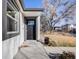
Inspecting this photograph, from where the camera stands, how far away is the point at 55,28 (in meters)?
27.2

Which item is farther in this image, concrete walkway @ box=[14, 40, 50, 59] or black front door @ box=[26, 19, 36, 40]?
black front door @ box=[26, 19, 36, 40]

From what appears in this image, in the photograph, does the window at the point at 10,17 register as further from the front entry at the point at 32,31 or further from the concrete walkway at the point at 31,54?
the front entry at the point at 32,31

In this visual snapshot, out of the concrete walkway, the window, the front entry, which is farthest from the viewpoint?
the front entry

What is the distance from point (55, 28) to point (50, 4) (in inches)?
200

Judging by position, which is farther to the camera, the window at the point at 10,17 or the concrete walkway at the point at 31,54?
the concrete walkway at the point at 31,54

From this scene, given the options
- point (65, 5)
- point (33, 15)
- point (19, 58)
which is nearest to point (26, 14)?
point (33, 15)

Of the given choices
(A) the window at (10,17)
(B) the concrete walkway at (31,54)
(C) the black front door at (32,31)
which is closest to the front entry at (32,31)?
(C) the black front door at (32,31)

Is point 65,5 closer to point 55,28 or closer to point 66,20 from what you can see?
point 66,20

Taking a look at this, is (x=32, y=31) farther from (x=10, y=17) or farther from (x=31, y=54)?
(x=10, y=17)

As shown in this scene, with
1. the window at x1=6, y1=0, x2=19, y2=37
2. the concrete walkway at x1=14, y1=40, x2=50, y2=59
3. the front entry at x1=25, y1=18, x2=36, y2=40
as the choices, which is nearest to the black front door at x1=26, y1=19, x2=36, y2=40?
the front entry at x1=25, y1=18, x2=36, y2=40

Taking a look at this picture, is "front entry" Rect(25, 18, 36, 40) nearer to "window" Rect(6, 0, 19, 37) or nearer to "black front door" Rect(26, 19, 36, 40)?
"black front door" Rect(26, 19, 36, 40)

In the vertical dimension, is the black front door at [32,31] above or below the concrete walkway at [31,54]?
above

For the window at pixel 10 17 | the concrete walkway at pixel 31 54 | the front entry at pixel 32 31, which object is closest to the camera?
the window at pixel 10 17

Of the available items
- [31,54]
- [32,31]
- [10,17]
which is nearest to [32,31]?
[32,31]
